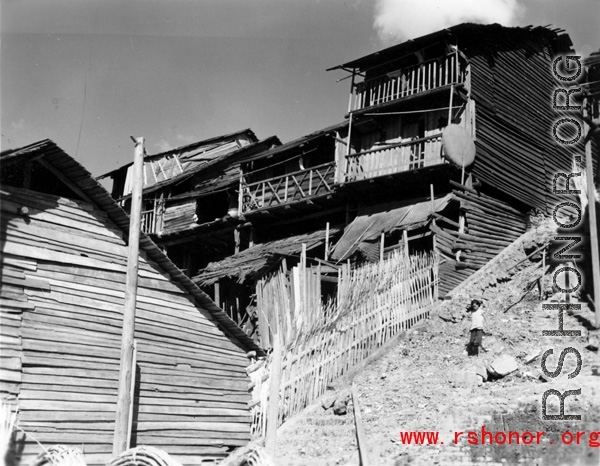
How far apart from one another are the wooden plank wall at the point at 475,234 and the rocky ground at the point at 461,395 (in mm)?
2174

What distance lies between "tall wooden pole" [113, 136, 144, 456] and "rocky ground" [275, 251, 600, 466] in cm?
238

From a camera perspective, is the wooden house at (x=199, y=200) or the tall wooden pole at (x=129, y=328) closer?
the tall wooden pole at (x=129, y=328)

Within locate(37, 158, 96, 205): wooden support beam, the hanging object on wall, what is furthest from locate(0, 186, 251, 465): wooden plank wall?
the hanging object on wall

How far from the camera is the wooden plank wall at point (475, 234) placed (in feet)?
65.6

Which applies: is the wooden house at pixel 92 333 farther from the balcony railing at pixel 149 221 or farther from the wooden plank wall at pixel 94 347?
the balcony railing at pixel 149 221

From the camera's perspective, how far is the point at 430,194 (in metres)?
22.5

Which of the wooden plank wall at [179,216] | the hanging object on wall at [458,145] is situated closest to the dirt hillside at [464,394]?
the hanging object on wall at [458,145]

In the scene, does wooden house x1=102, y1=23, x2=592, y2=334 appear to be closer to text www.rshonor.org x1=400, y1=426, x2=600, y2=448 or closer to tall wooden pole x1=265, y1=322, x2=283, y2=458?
text www.rshonor.org x1=400, y1=426, x2=600, y2=448

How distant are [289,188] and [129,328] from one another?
16.5 m

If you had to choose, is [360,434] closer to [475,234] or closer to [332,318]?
[332,318]

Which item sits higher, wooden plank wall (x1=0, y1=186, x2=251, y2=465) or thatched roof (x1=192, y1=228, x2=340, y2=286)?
thatched roof (x1=192, y1=228, x2=340, y2=286)

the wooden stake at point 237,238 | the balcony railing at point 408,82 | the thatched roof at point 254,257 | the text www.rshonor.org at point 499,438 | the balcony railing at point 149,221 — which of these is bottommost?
the text www.rshonor.org at point 499,438

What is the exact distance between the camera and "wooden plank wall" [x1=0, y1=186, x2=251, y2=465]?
11.0m

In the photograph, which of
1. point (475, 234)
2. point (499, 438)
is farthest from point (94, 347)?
point (475, 234)
